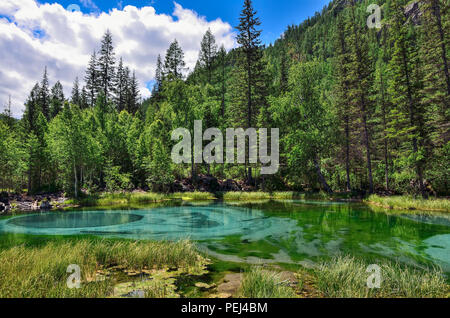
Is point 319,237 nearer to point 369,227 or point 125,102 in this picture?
point 369,227

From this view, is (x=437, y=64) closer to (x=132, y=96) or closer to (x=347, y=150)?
(x=347, y=150)

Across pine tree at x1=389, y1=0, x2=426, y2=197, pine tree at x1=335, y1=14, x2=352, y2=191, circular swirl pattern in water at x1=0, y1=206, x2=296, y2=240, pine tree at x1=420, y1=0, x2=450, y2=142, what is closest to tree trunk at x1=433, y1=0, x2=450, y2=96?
pine tree at x1=420, y1=0, x2=450, y2=142

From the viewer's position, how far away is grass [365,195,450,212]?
18.8m

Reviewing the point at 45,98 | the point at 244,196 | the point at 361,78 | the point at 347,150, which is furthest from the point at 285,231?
the point at 45,98

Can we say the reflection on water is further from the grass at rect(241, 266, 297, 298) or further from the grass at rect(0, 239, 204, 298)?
the grass at rect(241, 266, 297, 298)

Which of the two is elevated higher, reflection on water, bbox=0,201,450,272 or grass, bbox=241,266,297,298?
grass, bbox=241,266,297,298

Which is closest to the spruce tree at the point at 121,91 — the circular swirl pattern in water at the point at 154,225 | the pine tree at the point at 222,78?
the pine tree at the point at 222,78

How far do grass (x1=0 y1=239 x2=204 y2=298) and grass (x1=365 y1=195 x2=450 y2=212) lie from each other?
20406mm

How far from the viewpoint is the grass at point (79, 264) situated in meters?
4.81

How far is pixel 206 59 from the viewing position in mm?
55469

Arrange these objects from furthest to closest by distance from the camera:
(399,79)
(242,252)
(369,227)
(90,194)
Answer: (90,194) < (399,79) < (369,227) < (242,252)

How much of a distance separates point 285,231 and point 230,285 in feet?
26.1
